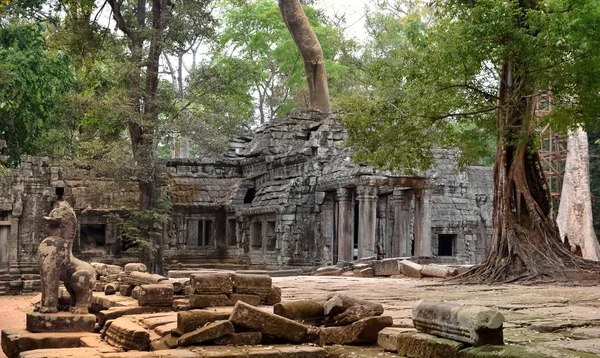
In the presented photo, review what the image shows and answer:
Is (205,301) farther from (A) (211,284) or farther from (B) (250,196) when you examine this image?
(B) (250,196)

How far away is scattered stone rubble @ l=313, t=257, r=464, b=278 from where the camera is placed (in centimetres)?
1687

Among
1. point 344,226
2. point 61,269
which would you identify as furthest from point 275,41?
point 61,269

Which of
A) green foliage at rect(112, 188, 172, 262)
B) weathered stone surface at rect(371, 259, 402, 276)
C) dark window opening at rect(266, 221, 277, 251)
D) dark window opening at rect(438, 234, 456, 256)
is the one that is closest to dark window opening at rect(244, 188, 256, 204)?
dark window opening at rect(266, 221, 277, 251)

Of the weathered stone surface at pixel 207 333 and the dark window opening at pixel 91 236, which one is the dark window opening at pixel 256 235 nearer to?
the dark window opening at pixel 91 236

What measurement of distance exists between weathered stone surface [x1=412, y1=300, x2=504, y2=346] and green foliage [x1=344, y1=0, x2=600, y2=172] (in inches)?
312

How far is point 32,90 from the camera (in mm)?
27969

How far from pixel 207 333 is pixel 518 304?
4469 millimetres

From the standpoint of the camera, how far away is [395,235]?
24250 millimetres

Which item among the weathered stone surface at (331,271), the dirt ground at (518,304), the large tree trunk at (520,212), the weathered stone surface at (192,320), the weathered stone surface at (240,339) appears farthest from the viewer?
the weathered stone surface at (331,271)

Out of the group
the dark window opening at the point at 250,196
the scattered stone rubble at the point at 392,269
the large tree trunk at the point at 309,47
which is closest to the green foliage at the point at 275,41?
the large tree trunk at the point at 309,47

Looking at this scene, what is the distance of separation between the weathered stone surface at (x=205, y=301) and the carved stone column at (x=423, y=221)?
581 inches

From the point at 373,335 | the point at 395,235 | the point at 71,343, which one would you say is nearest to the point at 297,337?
the point at 373,335

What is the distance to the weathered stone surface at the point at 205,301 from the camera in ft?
30.1

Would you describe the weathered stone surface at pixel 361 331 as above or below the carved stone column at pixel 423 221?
below
